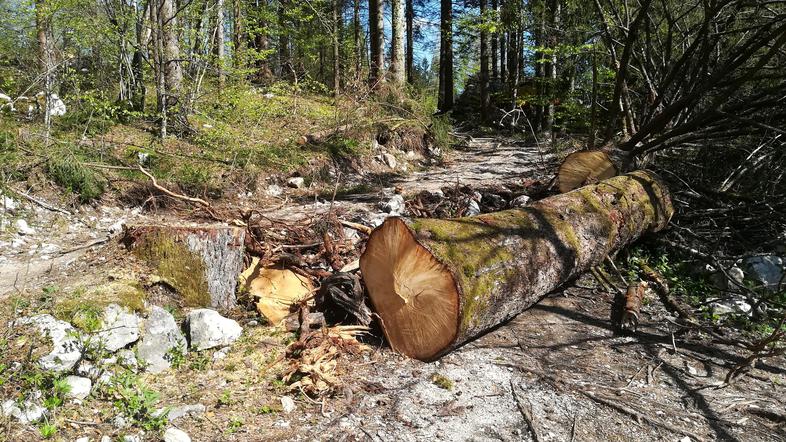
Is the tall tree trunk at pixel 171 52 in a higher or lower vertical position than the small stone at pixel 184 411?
higher

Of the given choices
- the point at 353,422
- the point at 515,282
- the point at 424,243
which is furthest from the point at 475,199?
the point at 353,422

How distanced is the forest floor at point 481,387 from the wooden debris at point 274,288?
0.69 ft

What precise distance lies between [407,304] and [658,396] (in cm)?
162

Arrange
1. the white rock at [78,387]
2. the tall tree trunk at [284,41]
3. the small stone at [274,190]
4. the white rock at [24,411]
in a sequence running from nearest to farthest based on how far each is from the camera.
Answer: the white rock at [24,411]
the white rock at [78,387]
the small stone at [274,190]
the tall tree trunk at [284,41]

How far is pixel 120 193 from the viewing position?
229 inches

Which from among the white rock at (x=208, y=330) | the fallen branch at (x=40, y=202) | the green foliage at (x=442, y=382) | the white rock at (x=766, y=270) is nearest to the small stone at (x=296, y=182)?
the fallen branch at (x=40, y=202)

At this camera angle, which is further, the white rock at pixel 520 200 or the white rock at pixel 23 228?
the white rock at pixel 520 200

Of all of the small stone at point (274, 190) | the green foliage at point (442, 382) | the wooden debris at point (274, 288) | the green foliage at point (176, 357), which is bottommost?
the green foliage at point (442, 382)

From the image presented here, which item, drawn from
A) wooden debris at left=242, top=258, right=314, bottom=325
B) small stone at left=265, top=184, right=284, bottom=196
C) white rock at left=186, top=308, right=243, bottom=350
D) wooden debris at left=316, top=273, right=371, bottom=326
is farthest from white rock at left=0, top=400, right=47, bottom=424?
small stone at left=265, top=184, right=284, bottom=196

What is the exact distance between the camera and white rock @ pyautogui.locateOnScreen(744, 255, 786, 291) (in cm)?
456

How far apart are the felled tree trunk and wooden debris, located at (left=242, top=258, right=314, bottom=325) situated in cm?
74

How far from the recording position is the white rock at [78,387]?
2.41 metres

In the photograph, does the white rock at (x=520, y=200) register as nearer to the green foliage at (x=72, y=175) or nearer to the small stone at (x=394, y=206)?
the small stone at (x=394, y=206)

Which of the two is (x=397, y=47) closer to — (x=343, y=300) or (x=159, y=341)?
(x=343, y=300)
